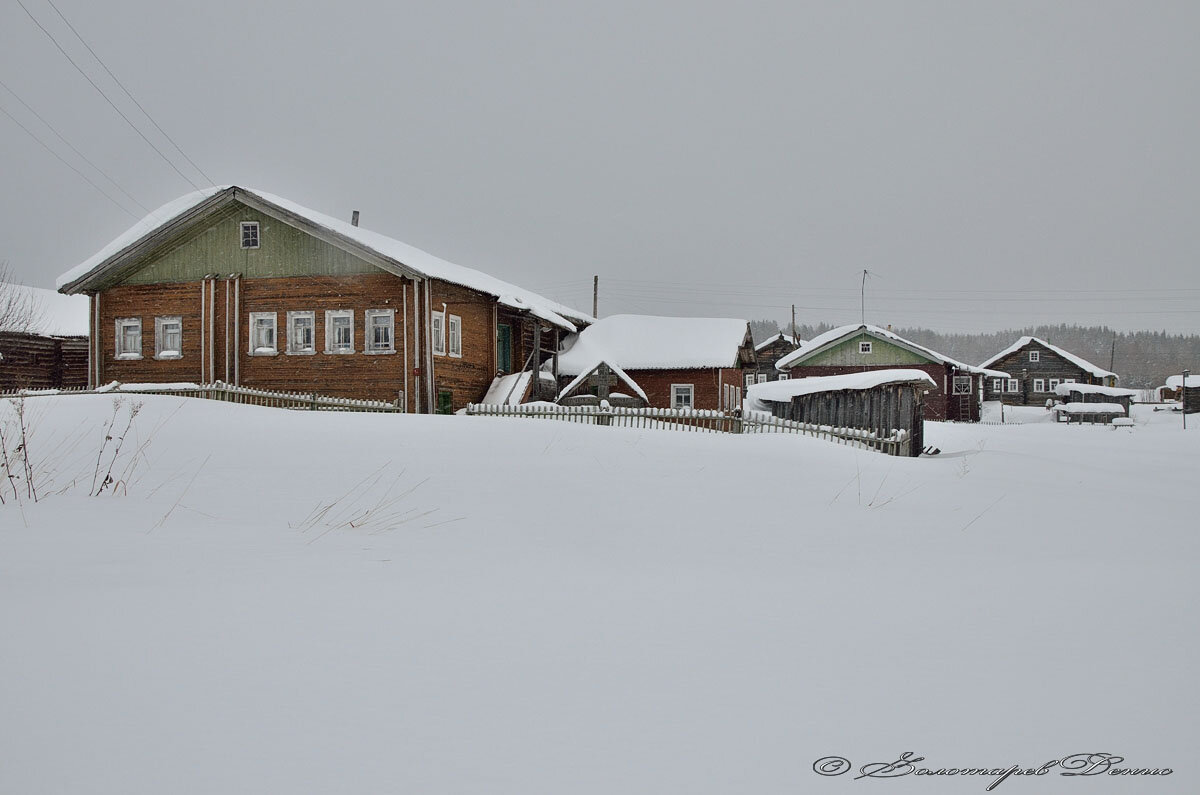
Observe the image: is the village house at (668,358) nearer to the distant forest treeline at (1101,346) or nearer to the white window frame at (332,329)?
the white window frame at (332,329)

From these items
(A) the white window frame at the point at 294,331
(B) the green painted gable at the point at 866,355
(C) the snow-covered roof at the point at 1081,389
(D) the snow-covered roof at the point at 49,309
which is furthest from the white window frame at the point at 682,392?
(C) the snow-covered roof at the point at 1081,389

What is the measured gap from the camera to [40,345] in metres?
32.5

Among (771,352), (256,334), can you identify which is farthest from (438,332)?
(771,352)

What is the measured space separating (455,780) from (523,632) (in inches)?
44.8

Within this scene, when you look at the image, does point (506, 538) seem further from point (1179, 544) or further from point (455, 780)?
point (1179, 544)

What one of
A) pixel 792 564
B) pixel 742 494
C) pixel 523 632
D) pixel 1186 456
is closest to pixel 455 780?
pixel 523 632

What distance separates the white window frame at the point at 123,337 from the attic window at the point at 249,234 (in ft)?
12.4

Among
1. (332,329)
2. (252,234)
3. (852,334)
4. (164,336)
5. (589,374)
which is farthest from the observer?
(852,334)

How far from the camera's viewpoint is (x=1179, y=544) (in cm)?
610

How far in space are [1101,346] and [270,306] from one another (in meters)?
176

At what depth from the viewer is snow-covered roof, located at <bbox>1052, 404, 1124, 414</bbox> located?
5269cm

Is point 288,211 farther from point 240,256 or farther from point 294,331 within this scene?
point 294,331

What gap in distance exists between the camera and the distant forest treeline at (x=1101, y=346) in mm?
144625

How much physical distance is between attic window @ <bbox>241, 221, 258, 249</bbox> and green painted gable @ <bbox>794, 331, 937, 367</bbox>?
29.7 m
